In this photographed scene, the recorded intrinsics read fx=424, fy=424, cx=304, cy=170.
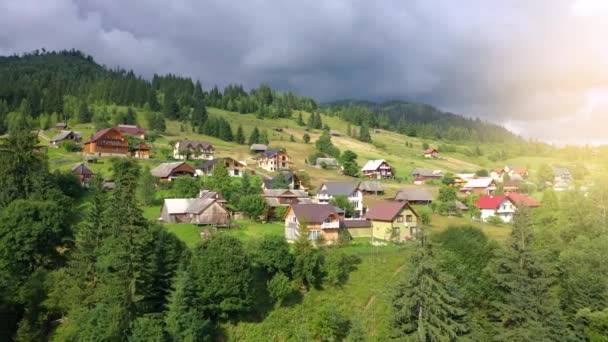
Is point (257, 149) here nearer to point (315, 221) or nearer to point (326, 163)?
point (326, 163)

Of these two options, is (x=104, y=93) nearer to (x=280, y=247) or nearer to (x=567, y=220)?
(x=280, y=247)

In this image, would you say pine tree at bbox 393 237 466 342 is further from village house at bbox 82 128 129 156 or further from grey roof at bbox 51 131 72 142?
grey roof at bbox 51 131 72 142

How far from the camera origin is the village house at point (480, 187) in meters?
88.6

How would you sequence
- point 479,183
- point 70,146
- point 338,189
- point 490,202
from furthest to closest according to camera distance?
point 479,183
point 70,146
point 338,189
point 490,202

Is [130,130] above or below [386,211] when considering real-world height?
above

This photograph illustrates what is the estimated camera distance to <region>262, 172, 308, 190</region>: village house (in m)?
69.6

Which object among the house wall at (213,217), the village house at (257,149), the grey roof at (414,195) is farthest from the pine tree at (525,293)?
the village house at (257,149)

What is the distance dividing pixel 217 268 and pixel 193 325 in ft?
15.1

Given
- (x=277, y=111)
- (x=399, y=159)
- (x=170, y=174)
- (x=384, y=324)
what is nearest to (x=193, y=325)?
(x=384, y=324)

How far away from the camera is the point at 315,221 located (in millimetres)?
45812

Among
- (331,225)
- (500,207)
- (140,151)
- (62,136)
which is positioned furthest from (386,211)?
(62,136)

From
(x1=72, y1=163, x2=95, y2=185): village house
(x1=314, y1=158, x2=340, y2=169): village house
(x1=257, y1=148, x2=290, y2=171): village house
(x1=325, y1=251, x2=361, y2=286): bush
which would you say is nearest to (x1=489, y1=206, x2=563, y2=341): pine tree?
(x1=325, y1=251, x2=361, y2=286): bush

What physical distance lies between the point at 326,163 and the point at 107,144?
47.7 meters

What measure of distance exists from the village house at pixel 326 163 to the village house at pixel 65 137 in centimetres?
5347
